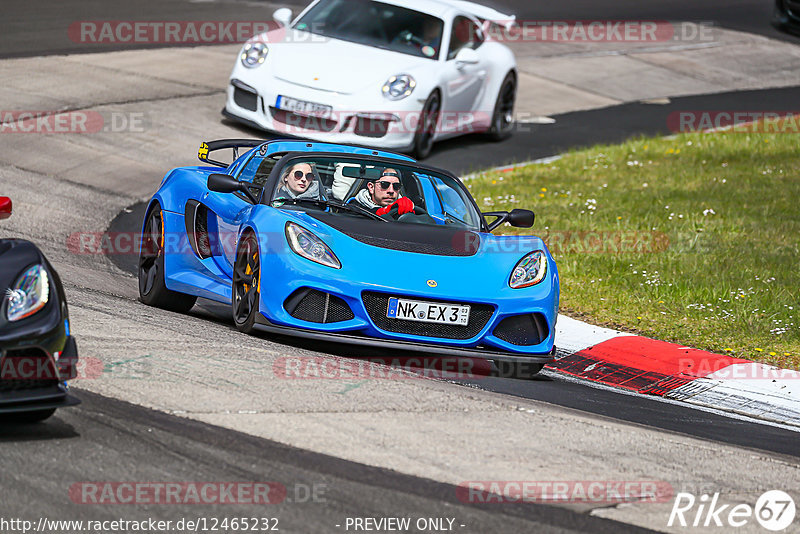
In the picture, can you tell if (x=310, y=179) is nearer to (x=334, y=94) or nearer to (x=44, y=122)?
(x=334, y=94)

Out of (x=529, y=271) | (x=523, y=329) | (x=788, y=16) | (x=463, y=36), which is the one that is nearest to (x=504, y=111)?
(x=463, y=36)

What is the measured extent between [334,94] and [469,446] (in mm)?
8939

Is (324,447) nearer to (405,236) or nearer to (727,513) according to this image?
(727,513)

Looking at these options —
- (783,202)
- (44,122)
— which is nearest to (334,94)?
(44,122)

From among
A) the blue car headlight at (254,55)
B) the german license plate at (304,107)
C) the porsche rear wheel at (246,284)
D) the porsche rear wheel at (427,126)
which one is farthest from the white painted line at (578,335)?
the blue car headlight at (254,55)

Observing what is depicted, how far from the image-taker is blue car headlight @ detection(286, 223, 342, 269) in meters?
7.59

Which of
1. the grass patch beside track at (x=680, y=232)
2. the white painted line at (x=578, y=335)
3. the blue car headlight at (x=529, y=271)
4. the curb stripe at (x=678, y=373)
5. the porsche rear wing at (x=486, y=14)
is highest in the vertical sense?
the porsche rear wing at (x=486, y=14)

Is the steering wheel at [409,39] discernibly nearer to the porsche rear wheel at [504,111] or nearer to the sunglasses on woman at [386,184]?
the porsche rear wheel at [504,111]

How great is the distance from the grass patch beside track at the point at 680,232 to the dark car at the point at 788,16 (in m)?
5.52

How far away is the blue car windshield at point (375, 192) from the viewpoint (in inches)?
335

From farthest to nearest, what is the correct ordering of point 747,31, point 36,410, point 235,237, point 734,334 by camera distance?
point 747,31
point 734,334
point 235,237
point 36,410

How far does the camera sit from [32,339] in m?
5.04

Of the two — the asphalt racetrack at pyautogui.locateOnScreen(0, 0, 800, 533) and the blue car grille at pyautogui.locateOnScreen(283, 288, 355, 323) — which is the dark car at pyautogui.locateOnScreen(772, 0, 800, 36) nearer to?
the asphalt racetrack at pyautogui.locateOnScreen(0, 0, 800, 533)

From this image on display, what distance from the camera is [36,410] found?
5.14 metres
